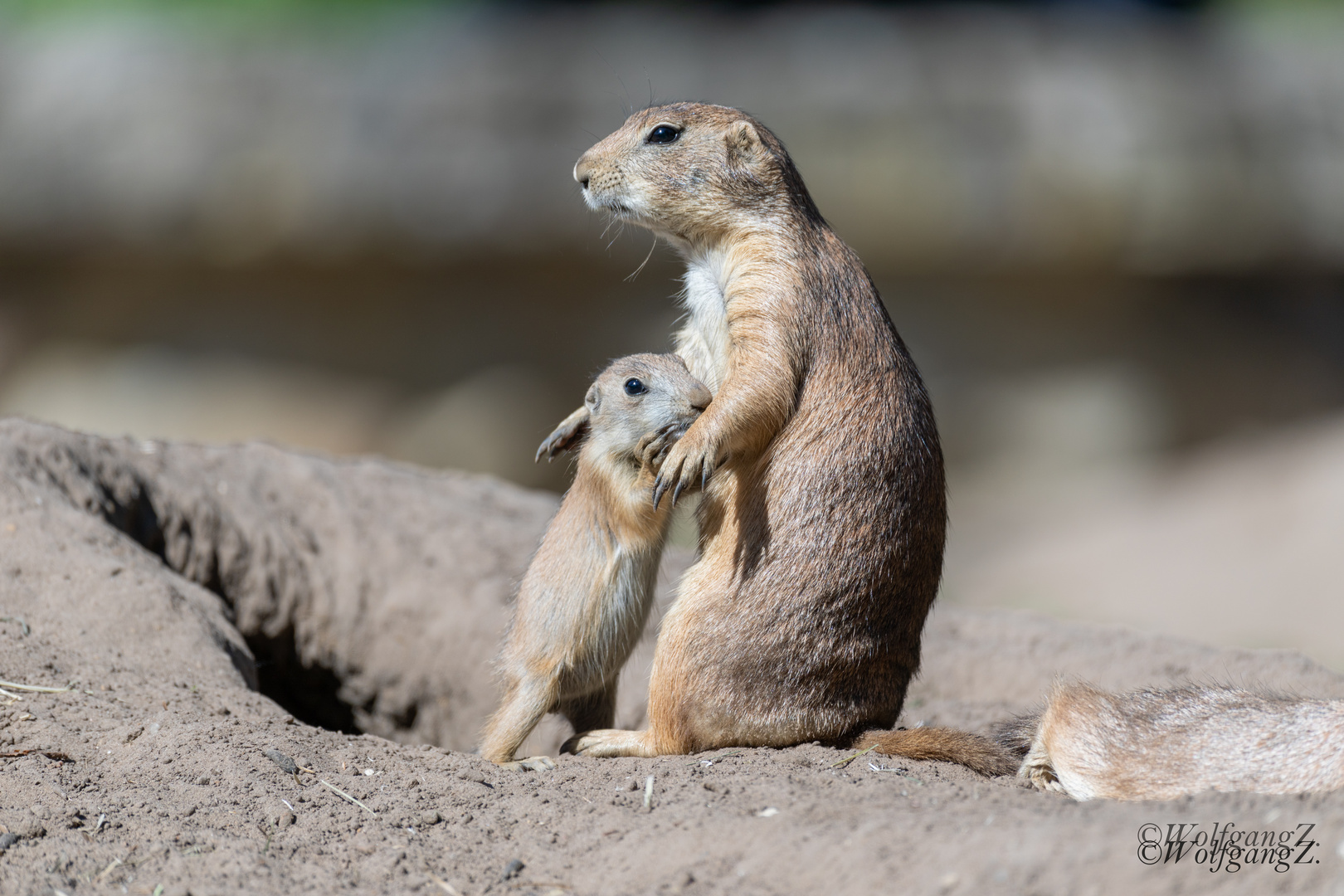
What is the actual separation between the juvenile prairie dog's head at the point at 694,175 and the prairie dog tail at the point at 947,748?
2.05m

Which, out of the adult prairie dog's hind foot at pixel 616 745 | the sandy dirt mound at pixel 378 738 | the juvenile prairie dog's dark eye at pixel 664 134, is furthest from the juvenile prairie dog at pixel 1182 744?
the juvenile prairie dog's dark eye at pixel 664 134

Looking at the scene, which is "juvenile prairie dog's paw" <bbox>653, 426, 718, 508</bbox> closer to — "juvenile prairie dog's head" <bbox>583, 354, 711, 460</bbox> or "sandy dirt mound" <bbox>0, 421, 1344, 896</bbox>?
"juvenile prairie dog's head" <bbox>583, 354, 711, 460</bbox>

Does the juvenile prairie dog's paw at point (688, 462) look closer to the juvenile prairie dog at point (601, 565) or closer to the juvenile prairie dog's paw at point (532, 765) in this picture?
the juvenile prairie dog at point (601, 565)

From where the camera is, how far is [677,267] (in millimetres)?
15234

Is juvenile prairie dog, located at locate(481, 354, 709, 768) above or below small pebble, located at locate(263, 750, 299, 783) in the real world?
above

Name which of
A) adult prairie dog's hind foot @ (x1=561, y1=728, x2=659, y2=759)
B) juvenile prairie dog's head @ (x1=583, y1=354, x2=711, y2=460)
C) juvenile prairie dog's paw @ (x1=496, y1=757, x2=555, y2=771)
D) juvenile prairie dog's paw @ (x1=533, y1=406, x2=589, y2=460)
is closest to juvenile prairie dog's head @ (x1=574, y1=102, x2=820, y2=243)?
juvenile prairie dog's head @ (x1=583, y1=354, x2=711, y2=460)

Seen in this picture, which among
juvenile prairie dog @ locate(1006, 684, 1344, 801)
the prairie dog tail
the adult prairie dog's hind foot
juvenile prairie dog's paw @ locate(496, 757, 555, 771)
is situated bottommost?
juvenile prairie dog's paw @ locate(496, 757, 555, 771)

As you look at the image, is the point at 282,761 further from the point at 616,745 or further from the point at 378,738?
the point at 616,745

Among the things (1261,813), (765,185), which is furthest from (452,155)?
(1261,813)

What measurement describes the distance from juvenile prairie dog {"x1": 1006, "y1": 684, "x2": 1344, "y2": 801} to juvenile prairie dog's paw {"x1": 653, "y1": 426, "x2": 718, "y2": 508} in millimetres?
1479

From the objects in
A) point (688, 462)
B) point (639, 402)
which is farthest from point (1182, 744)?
point (639, 402)

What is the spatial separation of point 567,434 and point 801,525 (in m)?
1.44

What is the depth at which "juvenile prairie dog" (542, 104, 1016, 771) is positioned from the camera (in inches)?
162

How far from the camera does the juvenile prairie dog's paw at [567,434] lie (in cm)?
518
